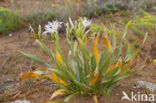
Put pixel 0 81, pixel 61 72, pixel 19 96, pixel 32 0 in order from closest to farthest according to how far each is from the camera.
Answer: pixel 61 72, pixel 19 96, pixel 0 81, pixel 32 0

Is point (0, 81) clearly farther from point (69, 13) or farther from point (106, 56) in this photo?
point (69, 13)

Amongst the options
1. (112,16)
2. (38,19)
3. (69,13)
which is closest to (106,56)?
(69,13)

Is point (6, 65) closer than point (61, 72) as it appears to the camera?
No

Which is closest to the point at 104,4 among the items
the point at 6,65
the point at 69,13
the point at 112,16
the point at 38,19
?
the point at 112,16

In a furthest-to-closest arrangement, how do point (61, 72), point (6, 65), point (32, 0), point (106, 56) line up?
point (32, 0)
point (6, 65)
point (106, 56)
point (61, 72)

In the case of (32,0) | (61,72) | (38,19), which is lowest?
(61,72)

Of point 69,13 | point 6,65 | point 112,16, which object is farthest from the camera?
point 112,16

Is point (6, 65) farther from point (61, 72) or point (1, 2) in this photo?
point (1, 2)

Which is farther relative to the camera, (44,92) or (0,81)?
(0,81)

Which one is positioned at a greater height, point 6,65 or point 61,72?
point 61,72
